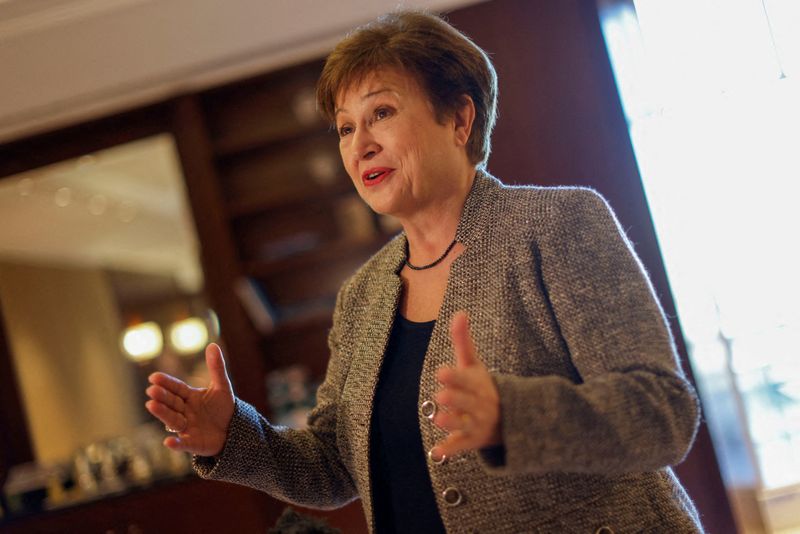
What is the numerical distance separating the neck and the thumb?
14.6 inches

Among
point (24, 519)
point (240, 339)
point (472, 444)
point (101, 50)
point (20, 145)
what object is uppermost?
point (101, 50)

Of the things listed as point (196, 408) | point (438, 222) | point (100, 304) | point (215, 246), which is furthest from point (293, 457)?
point (100, 304)

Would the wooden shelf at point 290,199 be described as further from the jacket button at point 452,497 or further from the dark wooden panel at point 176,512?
the jacket button at point 452,497

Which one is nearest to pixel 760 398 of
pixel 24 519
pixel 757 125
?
pixel 757 125

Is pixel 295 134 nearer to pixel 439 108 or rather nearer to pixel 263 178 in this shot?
pixel 263 178

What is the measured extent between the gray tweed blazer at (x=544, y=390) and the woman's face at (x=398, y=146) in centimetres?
8

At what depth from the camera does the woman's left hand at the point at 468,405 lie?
925mm

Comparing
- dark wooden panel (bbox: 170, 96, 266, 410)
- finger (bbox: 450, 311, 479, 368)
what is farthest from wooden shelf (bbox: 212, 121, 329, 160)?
finger (bbox: 450, 311, 479, 368)

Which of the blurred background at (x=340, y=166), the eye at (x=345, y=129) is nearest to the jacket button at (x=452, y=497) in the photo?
the eye at (x=345, y=129)

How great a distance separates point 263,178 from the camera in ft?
14.5

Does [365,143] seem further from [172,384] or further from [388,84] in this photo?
[172,384]

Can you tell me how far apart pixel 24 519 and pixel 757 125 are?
3.97 metres

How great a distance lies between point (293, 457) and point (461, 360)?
522mm

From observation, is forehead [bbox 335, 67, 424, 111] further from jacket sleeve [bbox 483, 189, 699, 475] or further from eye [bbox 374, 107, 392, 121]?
jacket sleeve [bbox 483, 189, 699, 475]
